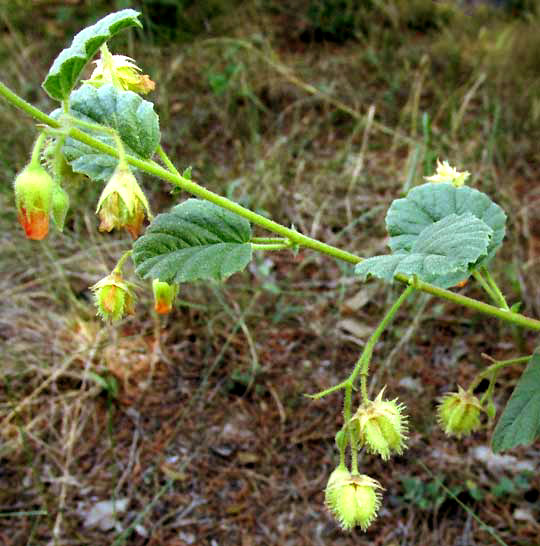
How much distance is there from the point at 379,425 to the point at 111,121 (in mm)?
578

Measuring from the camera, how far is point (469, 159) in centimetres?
246

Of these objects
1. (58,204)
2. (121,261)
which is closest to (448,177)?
(121,261)

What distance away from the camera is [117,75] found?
3.38 ft

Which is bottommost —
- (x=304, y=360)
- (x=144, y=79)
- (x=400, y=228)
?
(x=304, y=360)

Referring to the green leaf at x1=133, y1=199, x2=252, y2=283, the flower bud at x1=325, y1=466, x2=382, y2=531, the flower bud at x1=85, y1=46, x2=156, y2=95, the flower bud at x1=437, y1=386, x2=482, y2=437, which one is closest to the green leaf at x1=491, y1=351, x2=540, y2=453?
the flower bud at x1=437, y1=386, x2=482, y2=437

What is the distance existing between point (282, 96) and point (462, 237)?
6.83 feet

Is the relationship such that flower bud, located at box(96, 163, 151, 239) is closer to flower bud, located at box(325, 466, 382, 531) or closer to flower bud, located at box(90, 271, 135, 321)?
flower bud, located at box(90, 271, 135, 321)

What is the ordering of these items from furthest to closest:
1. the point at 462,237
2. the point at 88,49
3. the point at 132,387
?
the point at 132,387 < the point at 462,237 < the point at 88,49

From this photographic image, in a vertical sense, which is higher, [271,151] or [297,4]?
[297,4]

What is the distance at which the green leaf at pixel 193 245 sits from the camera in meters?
0.99

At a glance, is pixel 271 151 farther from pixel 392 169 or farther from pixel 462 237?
pixel 462 237

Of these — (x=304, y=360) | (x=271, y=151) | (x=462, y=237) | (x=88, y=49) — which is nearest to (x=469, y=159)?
(x=271, y=151)

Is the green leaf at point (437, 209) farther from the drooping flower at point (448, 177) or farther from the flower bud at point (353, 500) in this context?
the flower bud at point (353, 500)

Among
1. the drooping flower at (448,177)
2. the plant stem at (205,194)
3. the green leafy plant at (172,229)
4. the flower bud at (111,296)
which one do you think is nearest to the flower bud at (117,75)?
the green leafy plant at (172,229)
